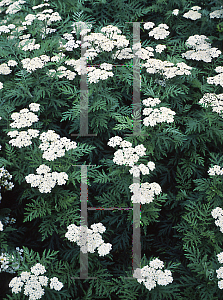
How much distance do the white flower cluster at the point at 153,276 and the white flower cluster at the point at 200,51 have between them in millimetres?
3448

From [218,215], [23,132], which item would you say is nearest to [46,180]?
[23,132]

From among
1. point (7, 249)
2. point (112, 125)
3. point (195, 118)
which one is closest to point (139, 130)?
point (112, 125)

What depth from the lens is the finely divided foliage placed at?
3.32m

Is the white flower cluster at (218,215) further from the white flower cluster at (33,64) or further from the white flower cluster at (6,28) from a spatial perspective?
the white flower cluster at (6,28)

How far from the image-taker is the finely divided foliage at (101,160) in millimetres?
3318

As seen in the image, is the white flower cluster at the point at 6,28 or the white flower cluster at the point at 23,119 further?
the white flower cluster at the point at 6,28

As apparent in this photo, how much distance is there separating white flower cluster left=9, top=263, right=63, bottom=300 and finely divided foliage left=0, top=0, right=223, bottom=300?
0.01 meters

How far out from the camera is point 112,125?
14.4ft

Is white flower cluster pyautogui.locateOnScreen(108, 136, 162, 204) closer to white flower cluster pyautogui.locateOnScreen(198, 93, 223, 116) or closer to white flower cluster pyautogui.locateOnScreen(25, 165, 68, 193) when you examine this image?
white flower cluster pyautogui.locateOnScreen(25, 165, 68, 193)

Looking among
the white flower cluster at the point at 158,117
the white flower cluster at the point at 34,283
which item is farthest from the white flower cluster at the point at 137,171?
the white flower cluster at the point at 34,283

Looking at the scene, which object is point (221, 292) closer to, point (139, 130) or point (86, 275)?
point (86, 275)

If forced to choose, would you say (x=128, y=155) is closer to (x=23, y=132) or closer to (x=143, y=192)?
(x=143, y=192)

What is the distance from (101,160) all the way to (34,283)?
1690 millimetres

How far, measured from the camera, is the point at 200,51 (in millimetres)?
4949
